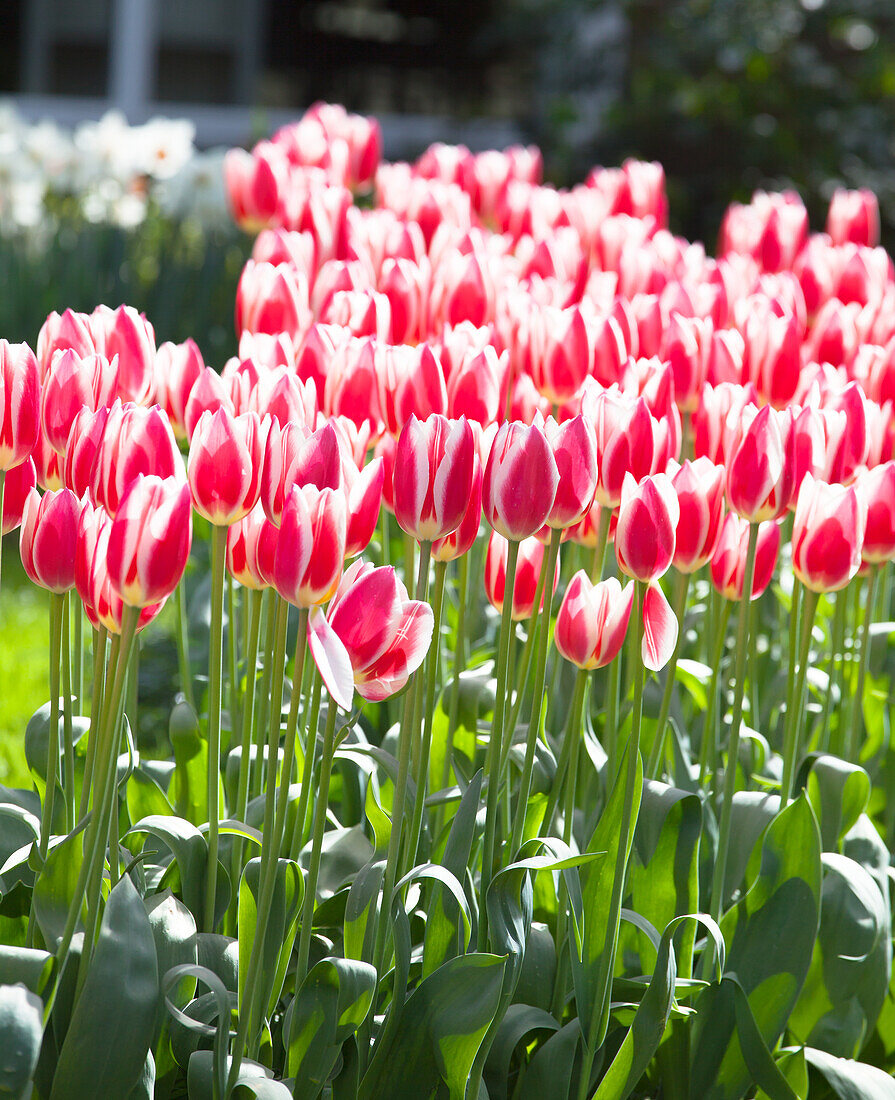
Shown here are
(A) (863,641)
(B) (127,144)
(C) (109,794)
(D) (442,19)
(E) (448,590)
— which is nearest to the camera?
(C) (109,794)

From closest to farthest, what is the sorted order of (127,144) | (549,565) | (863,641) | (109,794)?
1. (109,794)
2. (549,565)
3. (863,641)
4. (127,144)

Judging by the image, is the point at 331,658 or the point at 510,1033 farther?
the point at 510,1033

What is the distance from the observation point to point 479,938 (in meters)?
1.24

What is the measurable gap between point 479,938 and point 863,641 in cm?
62

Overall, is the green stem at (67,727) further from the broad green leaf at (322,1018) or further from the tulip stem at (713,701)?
the tulip stem at (713,701)

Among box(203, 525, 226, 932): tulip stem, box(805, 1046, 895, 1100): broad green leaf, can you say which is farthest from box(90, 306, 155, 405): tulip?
box(805, 1046, 895, 1100): broad green leaf

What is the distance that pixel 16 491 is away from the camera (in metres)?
1.19

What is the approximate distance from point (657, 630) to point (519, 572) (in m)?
0.24

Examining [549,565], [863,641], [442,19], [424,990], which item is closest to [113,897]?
[424,990]

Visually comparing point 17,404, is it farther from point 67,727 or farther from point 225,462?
point 67,727

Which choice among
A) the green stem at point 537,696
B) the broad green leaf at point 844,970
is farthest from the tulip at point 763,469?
the broad green leaf at point 844,970

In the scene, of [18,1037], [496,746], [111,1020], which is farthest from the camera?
[496,746]

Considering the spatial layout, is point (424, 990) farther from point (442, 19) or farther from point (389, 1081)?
point (442, 19)

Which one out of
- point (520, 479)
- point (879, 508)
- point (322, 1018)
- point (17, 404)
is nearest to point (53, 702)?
point (17, 404)
